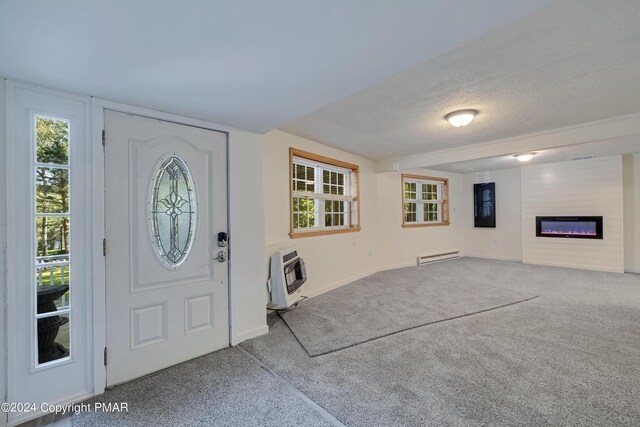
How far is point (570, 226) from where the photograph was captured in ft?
19.7

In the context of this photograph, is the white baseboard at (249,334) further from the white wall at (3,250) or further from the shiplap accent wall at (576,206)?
the shiplap accent wall at (576,206)

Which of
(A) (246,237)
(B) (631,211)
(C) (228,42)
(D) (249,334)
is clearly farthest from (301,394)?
(B) (631,211)

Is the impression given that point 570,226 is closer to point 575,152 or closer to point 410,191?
point 575,152

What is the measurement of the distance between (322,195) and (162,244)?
2.61 meters

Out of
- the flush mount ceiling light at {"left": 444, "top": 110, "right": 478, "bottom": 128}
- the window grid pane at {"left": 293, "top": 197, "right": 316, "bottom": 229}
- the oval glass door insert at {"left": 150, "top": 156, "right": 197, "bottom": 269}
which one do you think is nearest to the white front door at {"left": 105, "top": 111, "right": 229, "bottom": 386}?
the oval glass door insert at {"left": 150, "top": 156, "right": 197, "bottom": 269}

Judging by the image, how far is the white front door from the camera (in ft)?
6.81

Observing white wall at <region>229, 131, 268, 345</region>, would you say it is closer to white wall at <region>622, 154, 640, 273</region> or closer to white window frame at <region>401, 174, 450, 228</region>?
white window frame at <region>401, 174, 450, 228</region>

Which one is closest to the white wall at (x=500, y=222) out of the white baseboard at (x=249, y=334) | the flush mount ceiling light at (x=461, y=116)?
the flush mount ceiling light at (x=461, y=116)

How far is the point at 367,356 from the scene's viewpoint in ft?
7.95

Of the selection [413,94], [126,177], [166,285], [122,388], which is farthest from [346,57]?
[122,388]

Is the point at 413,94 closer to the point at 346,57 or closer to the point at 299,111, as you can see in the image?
the point at 299,111

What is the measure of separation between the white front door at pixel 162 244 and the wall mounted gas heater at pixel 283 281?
2.55ft

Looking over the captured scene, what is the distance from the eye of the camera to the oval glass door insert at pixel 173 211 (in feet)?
7.45

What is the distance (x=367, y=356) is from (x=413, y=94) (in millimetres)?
2382
